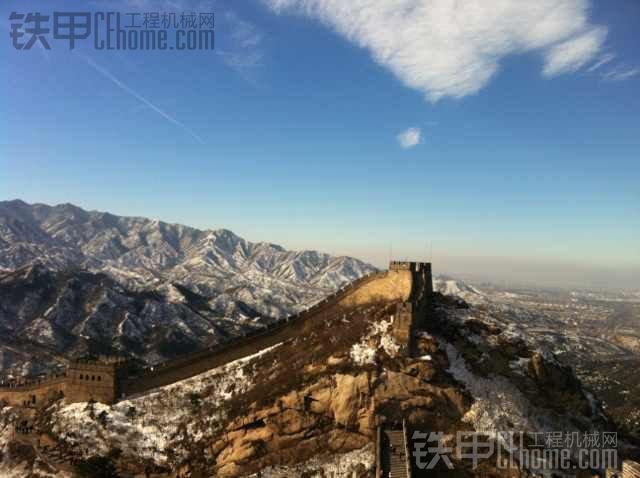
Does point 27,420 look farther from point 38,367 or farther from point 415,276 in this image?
point 38,367

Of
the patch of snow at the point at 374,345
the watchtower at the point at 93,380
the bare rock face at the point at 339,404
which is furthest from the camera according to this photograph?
the watchtower at the point at 93,380

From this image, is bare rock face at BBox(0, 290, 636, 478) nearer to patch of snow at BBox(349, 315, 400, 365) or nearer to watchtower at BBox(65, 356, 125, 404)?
patch of snow at BBox(349, 315, 400, 365)

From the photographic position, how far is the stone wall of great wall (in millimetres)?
50531

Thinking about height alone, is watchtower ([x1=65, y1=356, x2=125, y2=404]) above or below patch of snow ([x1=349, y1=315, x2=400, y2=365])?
below

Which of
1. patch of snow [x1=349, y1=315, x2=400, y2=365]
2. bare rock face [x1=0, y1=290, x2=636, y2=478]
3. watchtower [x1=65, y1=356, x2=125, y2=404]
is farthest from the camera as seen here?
watchtower [x1=65, y1=356, x2=125, y2=404]

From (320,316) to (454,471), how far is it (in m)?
22.8

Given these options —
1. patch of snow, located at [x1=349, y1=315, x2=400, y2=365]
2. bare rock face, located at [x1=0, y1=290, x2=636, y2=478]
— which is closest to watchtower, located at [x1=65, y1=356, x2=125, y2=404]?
bare rock face, located at [x1=0, y1=290, x2=636, y2=478]

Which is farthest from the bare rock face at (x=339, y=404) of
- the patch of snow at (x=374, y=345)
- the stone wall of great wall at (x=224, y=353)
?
the stone wall of great wall at (x=224, y=353)

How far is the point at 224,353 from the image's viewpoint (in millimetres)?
54688

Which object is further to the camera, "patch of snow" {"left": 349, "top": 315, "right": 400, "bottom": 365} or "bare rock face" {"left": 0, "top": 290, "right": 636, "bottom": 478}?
"patch of snow" {"left": 349, "top": 315, "right": 400, "bottom": 365}

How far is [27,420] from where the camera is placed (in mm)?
51281

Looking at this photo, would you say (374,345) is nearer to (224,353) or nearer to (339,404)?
(339,404)

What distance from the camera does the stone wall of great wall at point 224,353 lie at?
166 feet

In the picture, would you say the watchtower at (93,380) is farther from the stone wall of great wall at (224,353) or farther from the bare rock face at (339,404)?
the bare rock face at (339,404)
